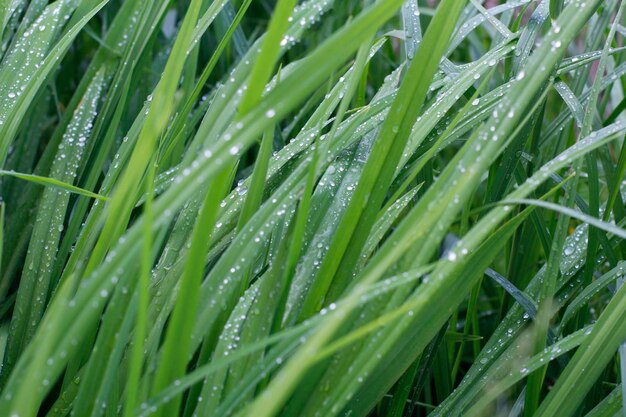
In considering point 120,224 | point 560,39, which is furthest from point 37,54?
point 560,39

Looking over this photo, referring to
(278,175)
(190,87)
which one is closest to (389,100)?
(278,175)

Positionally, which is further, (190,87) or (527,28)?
(190,87)

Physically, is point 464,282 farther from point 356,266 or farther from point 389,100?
point 389,100

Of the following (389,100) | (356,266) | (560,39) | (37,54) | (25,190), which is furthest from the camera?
(25,190)

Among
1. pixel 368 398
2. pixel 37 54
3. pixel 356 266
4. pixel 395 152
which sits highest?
pixel 37 54

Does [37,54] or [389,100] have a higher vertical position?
[37,54]

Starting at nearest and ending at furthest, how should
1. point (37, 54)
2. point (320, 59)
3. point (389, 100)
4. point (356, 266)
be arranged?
point (320, 59) < point (356, 266) < point (389, 100) < point (37, 54)
